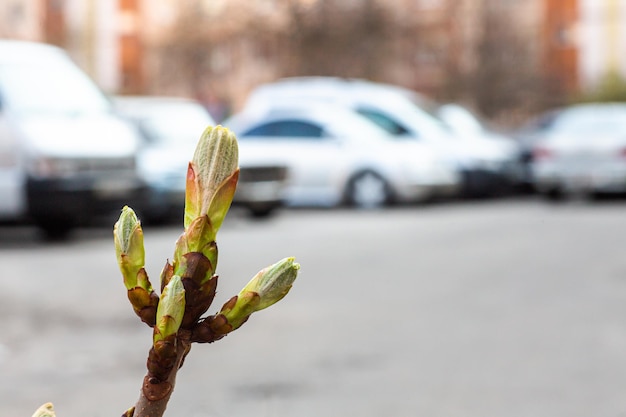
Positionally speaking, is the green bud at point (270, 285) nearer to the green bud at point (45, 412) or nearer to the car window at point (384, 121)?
the green bud at point (45, 412)

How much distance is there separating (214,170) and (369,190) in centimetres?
1755

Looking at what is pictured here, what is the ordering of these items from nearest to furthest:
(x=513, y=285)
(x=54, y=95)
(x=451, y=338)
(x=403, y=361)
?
(x=403, y=361)
(x=451, y=338)
(x=513, y=285)
(x=54, y=95)

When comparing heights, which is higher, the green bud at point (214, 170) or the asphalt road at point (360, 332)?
the green bud at point (214, 170)

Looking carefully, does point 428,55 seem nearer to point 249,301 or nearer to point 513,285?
point 513,285

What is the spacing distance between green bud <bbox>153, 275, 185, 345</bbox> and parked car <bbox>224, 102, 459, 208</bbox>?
1714cm

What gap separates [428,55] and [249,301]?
46422 millimetres

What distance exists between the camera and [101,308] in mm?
8945

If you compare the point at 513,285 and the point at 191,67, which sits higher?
the point at 191,67

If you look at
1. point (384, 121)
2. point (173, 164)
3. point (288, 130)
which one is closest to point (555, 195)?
point (384, 121)

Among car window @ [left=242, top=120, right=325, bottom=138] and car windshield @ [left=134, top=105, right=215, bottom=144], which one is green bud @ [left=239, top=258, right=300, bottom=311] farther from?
car window @ [left=242, top=120, right=325, bottom=138]

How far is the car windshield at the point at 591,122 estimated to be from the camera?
19.4 metres

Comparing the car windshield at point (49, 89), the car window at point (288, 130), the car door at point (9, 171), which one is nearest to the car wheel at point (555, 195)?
the car window at point (288, 130)

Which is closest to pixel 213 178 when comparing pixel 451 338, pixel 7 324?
pixel 451 338

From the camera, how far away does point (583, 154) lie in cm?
1925
